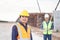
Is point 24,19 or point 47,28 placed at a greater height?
point 24,19

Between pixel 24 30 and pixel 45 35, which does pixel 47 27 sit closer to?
pixel 45 35

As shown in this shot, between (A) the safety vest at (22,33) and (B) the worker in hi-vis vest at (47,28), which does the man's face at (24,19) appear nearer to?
(A) the safety vest at (22,33)

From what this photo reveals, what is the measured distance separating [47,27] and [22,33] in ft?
14.4

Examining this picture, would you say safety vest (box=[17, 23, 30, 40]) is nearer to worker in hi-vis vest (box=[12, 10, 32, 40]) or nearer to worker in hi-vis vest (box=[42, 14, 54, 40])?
worker in hi-vis vest (box=[12, 10, 32, 40])

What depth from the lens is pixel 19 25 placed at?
326cm

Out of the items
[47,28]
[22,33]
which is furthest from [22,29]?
[47,28]

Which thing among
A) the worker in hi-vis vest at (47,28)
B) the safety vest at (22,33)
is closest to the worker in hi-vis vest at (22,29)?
the safety vest at (22,33)

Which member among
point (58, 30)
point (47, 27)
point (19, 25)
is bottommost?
point (58, 30)

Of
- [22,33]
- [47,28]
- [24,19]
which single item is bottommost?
[47,28]

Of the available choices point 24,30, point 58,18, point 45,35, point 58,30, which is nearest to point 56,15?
point 58,18

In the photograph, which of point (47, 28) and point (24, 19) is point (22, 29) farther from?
point (47, 28)

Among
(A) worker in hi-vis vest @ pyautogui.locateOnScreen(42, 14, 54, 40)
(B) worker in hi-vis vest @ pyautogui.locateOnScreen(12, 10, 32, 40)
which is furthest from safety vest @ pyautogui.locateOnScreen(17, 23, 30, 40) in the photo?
(A) worker in hi-vis vest @ pyautogui.locateOnScreen(42, 14, 54, 40)

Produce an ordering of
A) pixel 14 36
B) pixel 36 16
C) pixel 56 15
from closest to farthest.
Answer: pixel 14 36, pixel 56 15, pixel 36 16

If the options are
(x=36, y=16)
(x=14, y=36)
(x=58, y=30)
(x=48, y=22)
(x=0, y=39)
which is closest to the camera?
(x=14, y=36)
